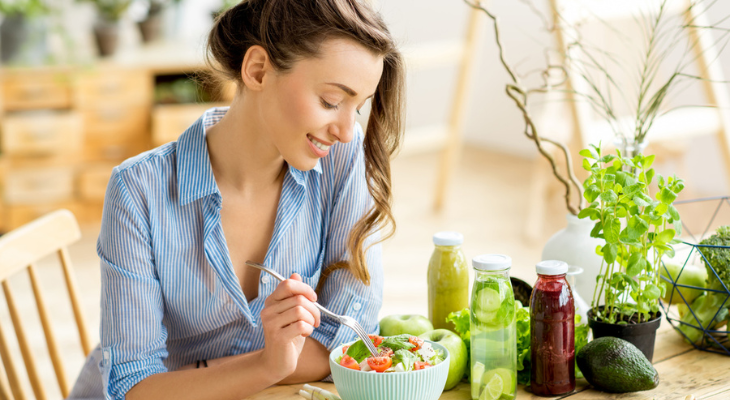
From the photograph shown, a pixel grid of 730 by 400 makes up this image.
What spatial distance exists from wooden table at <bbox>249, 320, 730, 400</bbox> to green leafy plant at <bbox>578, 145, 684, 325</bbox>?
99mm

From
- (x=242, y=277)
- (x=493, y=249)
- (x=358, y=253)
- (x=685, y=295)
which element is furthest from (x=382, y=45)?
(x=493, y=249)

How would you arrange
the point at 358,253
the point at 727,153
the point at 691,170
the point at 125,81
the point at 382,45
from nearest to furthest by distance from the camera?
the point at 382,45, the point at 358,253, the point at 727,153, the point at 125,81, the point at 691,170

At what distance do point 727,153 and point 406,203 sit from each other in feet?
7.20

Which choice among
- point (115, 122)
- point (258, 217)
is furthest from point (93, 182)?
point (258, 217)

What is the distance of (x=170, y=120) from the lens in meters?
4.02

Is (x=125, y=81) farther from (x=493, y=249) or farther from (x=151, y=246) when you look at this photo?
(x=151, y=246)

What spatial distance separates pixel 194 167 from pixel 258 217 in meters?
0.15

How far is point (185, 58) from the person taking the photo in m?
4.18

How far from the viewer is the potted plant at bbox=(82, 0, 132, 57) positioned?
4066 millimetres

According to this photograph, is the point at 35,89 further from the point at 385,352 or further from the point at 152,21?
the point at 385,352

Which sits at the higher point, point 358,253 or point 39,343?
point 358,253

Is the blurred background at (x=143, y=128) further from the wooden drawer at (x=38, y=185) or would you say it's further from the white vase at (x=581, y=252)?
the white vase at (x=581, y=252)

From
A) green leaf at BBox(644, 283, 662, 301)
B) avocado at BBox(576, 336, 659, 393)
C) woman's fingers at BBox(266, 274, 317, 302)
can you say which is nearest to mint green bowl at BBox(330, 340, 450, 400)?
woman's fingers at BBox(266, 274, 317, 302)

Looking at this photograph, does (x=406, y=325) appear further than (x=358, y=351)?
Yes
